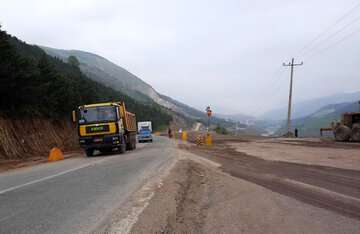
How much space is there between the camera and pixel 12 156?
2631 centimetres

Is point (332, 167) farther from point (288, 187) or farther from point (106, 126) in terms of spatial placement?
point (106, 126)

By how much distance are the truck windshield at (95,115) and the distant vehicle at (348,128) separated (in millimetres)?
21517

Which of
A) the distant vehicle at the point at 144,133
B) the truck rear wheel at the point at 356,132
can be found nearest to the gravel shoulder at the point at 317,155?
the truck rear wheel at the point at 356,132

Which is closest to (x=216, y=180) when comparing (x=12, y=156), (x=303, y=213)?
(x=303, y=213)

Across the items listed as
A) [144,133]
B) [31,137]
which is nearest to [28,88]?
[31,137]

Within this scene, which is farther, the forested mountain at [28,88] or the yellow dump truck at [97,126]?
the forested mountain at [28,88]

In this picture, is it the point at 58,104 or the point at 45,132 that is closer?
the point at 45,132

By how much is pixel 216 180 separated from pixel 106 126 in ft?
43.3

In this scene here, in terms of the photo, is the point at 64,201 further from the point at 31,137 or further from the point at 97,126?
the point at 31,137

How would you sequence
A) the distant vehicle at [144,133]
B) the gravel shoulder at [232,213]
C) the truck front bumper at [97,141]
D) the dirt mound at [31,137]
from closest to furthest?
the gravel shoulder at [232,213], the truck front bumper at [97,141], the dirt mound at [31,137], the distant vehicle at [144,133]

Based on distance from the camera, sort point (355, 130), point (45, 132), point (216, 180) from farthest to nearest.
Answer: point (45, 132), point (355, 130), point (216, 180)

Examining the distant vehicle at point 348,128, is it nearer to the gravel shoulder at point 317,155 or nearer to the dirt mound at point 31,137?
the gravel shoulder at point 317,155

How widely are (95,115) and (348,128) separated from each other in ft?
74.9

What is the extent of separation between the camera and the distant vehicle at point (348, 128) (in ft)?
106
